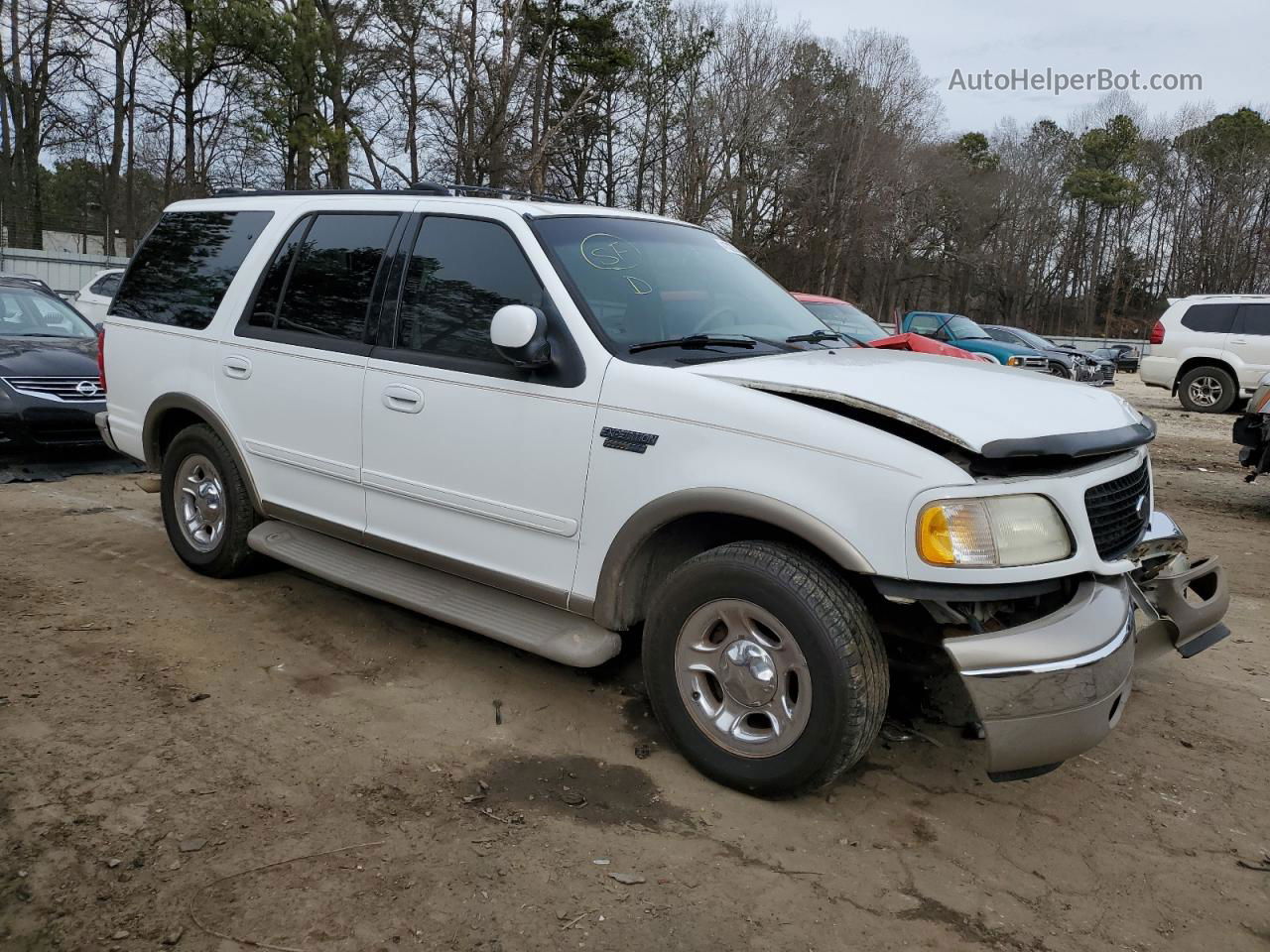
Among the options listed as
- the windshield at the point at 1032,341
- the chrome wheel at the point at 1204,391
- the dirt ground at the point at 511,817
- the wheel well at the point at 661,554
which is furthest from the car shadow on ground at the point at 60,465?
the windshield at the point at 1032,341

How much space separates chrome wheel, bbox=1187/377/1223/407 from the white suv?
1465 cm

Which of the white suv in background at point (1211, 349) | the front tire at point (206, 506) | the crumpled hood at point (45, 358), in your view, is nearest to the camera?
the front tire at point (206, 506)

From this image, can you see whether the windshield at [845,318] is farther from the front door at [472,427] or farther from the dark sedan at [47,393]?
the front door at [472,427]

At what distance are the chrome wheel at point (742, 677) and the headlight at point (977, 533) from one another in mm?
531

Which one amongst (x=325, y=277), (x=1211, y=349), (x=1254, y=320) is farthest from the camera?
(x=1211, y=349)

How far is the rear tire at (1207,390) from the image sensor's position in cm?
1616

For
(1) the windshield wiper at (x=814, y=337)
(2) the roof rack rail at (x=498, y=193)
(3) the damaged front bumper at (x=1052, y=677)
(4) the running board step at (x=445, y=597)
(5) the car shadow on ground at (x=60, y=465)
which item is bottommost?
(5) the car shadow on ground at (x=60, y=465)

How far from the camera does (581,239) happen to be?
13.0 ft

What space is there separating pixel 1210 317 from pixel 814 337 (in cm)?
1510

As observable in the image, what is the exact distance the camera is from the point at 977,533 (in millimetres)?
2834

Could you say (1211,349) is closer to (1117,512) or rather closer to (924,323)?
(924,323)

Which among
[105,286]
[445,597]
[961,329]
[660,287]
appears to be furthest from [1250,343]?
[105,286]

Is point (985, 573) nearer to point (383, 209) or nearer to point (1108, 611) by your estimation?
point (1108, 611)

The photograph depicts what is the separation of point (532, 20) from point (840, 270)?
939 inches
